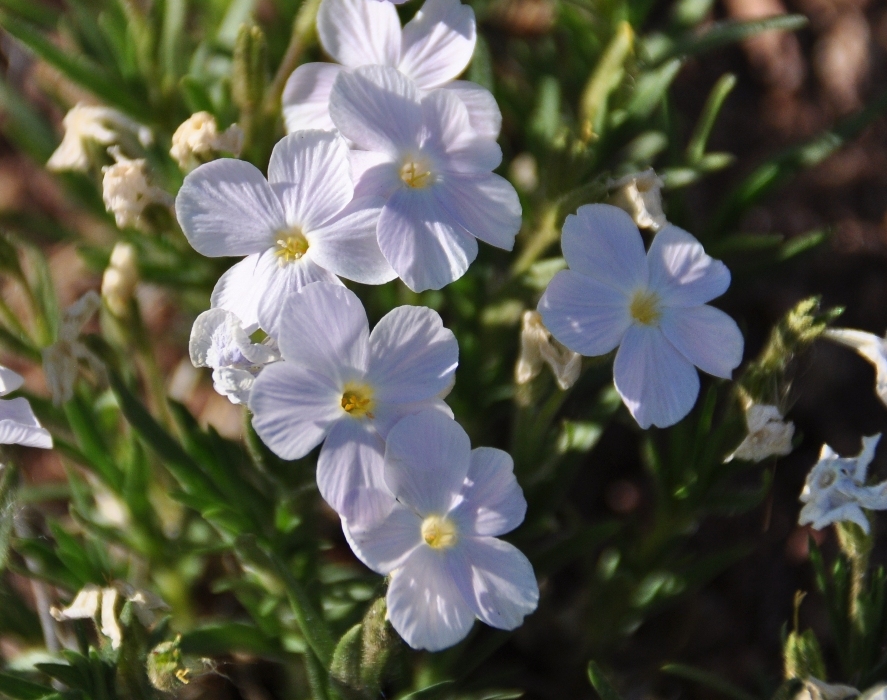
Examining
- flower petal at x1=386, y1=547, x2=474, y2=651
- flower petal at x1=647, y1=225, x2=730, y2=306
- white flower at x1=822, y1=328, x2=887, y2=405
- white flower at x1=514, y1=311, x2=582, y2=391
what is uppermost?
flower petal at x1=647, y1=225, x2=730, y2=306

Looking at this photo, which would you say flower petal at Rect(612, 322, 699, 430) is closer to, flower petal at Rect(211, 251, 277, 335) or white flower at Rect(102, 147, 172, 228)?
flower petal at Rect(211, 251, 277, 335)

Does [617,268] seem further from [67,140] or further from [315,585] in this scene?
[67,140]

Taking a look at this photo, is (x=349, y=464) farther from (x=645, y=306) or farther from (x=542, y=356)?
(x=645, y=306)

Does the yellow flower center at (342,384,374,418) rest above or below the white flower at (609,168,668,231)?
below

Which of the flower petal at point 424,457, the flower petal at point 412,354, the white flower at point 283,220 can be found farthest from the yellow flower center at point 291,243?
the flower petal at point 424,457

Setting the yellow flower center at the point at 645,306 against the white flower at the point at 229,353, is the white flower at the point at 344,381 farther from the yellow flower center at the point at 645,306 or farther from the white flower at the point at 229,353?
the yellow flower center at the point at 645,306

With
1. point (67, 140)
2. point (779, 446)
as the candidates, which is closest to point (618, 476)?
point (779, 446)

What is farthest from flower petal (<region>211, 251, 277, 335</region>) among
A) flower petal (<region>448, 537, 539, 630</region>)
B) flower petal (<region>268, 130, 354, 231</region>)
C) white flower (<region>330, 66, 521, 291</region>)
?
flower petal (<region>448, 537, 539, 630</region>)
